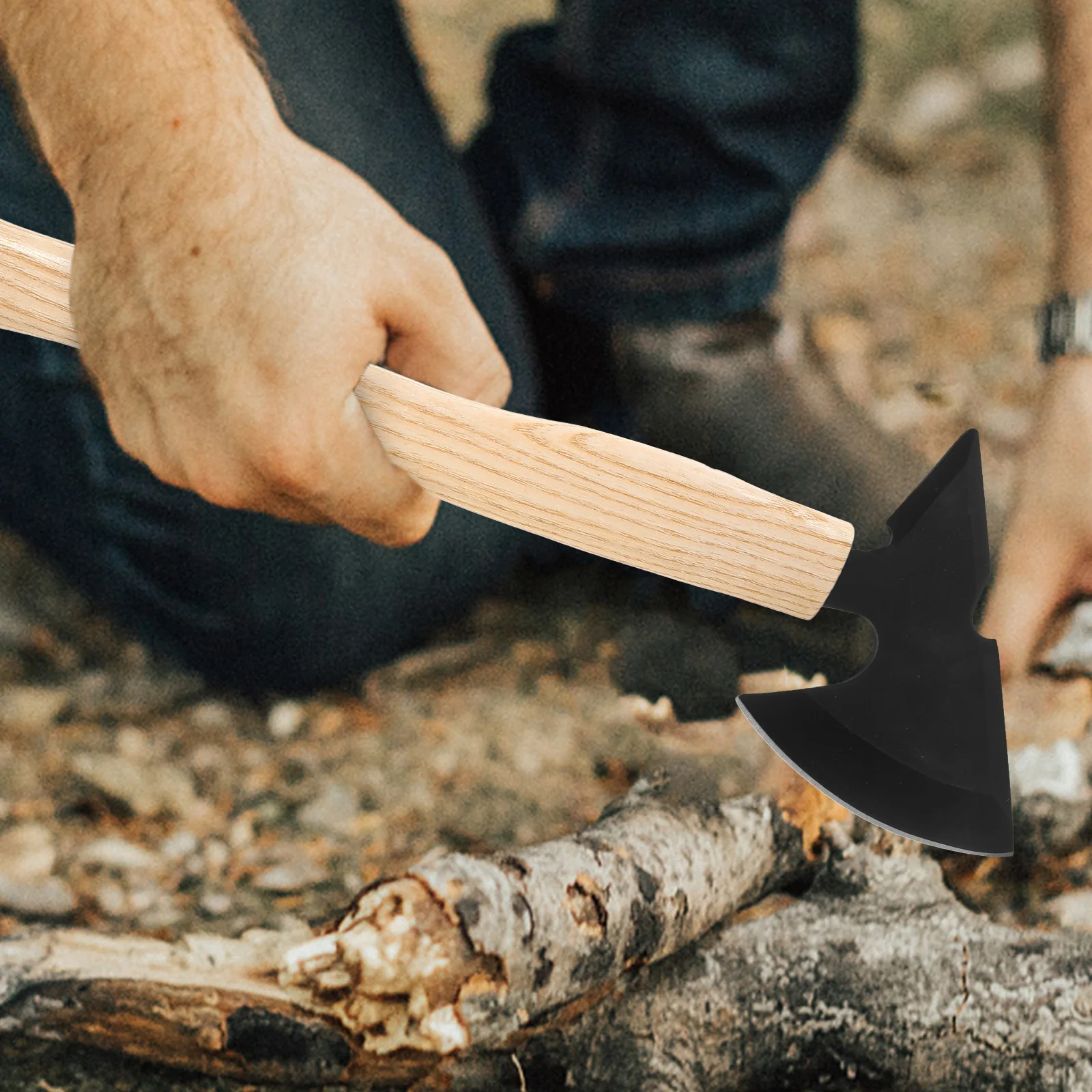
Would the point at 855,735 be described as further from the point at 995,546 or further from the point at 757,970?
the point at 995,546

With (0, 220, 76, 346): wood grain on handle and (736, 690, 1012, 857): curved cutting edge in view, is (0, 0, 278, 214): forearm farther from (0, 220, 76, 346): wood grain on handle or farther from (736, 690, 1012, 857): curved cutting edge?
(736, 690, 1012, 857): curved cutting edge

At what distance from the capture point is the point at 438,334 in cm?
87

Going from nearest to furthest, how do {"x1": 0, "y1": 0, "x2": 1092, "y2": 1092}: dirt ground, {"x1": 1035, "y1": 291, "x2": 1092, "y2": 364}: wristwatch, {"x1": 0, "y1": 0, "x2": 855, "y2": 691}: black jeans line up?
{"x1": 0, "y1": 0, "x2": 1092, "y2": 1092}: dirt ground → {"x1": 1035, "y1": 291, "x2": 1092, "y2": 364}: wristwatch → {"x1": 0, "y1": 0, "x2": 855, "y2": 691}: black jeans

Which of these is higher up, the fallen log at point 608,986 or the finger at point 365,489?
the finger at point 365,489

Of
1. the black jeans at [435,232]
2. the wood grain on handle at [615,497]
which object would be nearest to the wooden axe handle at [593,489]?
the wood grain on handle at [615,497]

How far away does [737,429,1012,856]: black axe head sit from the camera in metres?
0.82

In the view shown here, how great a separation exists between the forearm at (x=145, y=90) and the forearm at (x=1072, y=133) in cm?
91

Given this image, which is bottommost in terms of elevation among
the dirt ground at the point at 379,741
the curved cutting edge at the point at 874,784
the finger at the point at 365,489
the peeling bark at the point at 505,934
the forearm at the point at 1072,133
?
the dirt ground at the point at 379,741

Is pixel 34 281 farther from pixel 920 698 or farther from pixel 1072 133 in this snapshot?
pixel 1072 133

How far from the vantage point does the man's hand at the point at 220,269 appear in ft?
2.59

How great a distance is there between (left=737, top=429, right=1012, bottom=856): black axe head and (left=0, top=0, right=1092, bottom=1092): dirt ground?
0.56 feet

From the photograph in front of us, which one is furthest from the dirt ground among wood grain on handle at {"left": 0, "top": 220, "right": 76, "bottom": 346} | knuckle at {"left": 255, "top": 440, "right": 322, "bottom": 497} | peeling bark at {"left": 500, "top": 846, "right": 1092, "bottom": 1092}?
wood grain on handle at {"left": 0, "top": 220, "right": 76, "bottom": 346}

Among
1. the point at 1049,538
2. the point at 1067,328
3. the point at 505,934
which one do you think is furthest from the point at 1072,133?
the point at 505,934

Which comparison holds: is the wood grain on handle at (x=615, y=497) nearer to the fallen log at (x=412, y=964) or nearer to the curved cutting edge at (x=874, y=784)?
the curved cutting edge at (x=874, y=784)
